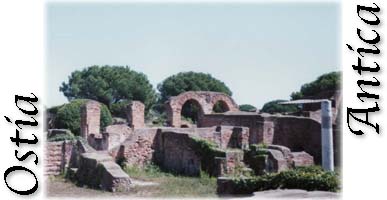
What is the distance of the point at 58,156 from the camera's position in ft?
55.4

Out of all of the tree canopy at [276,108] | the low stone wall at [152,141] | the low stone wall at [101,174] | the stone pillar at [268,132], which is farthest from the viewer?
the tree canopy at [276,108]

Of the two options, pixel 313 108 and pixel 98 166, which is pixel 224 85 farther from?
pixel 98 166

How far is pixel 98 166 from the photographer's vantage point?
46.5 ft

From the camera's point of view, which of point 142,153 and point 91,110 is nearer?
point 142,153

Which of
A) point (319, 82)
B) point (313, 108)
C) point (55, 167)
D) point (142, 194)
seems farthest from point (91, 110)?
point (319, 82)

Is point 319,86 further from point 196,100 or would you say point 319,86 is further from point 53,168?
point 53,168

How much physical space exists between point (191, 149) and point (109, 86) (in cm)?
3769

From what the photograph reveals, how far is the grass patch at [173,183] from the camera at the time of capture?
13.0 metres

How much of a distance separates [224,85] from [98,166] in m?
48.1

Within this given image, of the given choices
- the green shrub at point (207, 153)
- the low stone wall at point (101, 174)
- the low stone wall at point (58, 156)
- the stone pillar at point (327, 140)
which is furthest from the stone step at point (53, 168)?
the stone pillar at point (327, 140)

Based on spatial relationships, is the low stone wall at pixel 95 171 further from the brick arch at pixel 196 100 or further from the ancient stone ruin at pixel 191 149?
the brick arch at pixel 196 100

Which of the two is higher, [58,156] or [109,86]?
[109,86]

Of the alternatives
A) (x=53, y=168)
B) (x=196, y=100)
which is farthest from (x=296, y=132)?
(x=53, y=168)

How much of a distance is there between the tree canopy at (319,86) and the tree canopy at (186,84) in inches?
373
